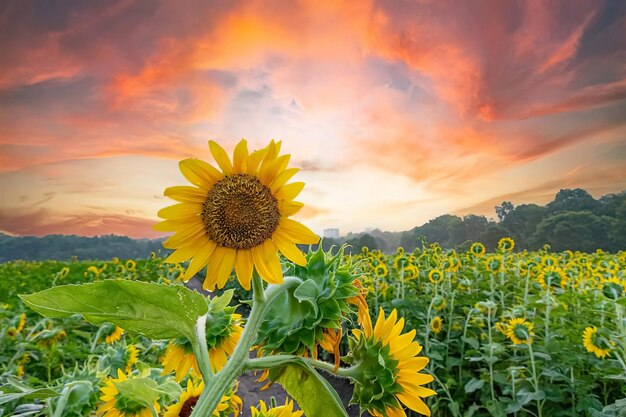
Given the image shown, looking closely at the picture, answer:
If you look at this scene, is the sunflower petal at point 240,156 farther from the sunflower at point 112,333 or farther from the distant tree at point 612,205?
the distant tree at point 612,205

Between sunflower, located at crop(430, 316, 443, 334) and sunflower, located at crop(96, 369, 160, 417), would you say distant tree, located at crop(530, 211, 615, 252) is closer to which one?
sunflower, located at crop(430, 316, 443, 334)

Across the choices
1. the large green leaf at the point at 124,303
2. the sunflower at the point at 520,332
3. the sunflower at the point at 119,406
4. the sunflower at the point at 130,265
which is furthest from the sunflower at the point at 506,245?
the large green leaf at the point at 124,303

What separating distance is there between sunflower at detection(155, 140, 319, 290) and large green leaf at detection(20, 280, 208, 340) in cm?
7

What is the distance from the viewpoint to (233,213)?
0.47m

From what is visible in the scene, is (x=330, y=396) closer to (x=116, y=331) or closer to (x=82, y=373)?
(x=82, y=373)

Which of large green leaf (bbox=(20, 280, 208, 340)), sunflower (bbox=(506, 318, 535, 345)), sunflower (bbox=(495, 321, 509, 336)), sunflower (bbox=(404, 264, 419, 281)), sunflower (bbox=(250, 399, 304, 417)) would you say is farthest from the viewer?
sunflower (bbox=(404, 264, 419, 281))

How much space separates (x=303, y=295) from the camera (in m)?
0.40

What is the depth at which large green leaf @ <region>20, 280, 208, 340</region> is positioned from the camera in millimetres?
356

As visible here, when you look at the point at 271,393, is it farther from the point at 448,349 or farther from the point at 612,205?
the point at 612,205

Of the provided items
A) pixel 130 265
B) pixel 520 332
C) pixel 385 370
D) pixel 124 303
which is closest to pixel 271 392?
pixel 520 332

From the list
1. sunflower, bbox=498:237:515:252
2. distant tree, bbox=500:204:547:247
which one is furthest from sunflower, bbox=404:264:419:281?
distant tree, bbox=500:204:547:247

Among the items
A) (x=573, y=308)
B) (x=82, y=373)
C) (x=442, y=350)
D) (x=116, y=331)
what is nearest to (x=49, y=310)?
(x=82, y=373)

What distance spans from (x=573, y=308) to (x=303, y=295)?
3.42m

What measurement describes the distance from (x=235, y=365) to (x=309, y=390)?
0.08 m
